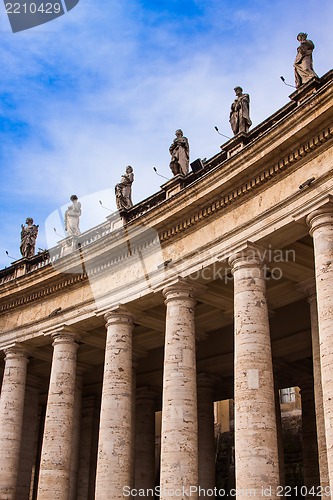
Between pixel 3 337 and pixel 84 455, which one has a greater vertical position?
pixel 3 337

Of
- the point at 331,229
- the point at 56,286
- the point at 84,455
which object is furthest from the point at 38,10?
the point at 84,455

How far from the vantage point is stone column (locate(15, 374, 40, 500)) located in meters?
33.8

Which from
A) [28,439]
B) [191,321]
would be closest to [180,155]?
[191,321]

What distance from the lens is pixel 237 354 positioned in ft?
70.5

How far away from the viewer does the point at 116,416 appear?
26.1m

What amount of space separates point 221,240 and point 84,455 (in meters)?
19.6

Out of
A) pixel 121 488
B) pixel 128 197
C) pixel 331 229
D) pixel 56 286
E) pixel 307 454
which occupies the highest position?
pixel 128 197

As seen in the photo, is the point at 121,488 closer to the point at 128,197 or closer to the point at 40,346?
the point at 40,346

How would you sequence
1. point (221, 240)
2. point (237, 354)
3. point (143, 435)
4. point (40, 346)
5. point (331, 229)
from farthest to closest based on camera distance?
point (143, 435)
point (40, 346)
point (221, 240)
point (237, 354)
point (331, 229)

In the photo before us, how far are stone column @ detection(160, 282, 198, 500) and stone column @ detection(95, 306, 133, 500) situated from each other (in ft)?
9.93

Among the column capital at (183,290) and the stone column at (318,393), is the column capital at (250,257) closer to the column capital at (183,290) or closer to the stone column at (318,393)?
the stone column at (318,393)

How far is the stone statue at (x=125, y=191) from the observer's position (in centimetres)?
3078

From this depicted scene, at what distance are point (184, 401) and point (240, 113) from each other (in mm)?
10872

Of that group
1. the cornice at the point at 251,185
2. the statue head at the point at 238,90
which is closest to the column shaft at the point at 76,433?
the cornice at the point at 251,185
